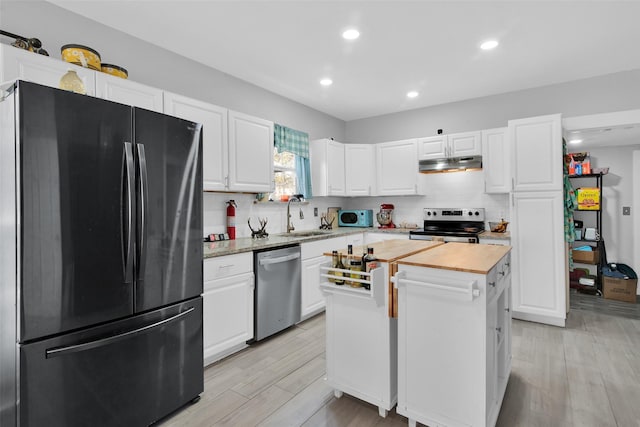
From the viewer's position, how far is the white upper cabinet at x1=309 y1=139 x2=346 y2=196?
452 cm

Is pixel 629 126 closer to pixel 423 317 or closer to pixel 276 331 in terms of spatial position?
pixel 423 317

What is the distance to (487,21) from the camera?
2.51 metres

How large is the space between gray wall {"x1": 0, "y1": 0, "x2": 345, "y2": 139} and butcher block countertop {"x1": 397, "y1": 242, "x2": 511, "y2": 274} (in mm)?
2613

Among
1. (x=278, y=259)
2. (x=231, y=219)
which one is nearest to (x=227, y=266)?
(x=278, y=259)

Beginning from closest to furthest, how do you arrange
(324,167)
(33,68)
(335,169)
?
(33,68)
(324,167)
(335,169)

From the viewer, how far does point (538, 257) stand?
11.5 feet

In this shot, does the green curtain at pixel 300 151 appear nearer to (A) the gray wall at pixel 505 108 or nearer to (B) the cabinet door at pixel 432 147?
(A) the gray wall at pixel 505 108

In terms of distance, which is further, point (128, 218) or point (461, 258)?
point (461, 258)

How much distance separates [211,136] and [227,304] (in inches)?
58.0

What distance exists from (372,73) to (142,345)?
322 centimetres

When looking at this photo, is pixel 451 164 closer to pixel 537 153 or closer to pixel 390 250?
pixel 537 153

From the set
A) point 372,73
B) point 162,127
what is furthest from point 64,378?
point 372,73

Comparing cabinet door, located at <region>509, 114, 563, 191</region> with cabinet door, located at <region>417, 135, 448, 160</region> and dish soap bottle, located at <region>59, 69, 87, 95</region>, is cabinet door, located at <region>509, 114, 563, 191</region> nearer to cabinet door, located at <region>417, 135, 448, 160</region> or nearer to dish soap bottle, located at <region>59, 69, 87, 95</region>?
cabinet door, located at <region>417, 135, 448, 160</region>

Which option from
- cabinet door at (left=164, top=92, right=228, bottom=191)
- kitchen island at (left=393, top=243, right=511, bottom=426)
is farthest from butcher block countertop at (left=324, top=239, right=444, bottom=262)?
cabinet door at (left=164, top=92, right=228, bottom=191)
